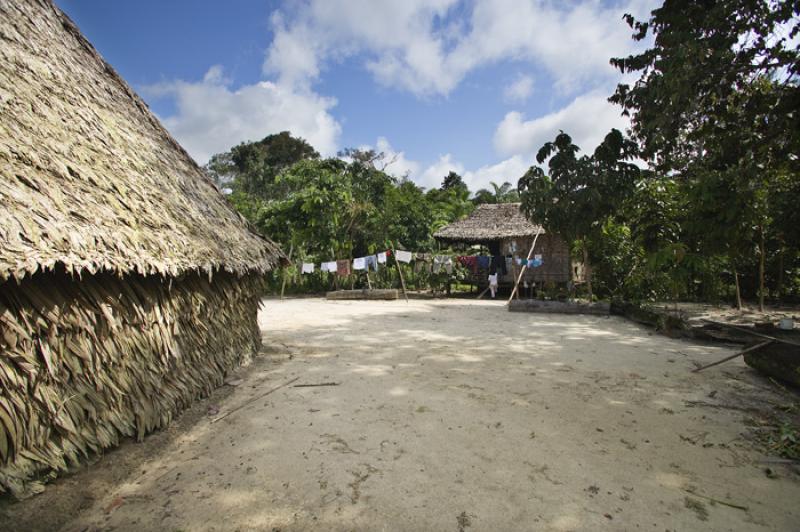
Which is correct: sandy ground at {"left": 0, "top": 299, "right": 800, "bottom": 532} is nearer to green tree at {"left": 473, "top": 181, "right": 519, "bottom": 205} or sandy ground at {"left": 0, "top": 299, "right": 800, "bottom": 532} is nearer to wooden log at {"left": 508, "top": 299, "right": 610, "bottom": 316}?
wooden log at {"left": 508, "top": 299, "right": 610, "bottom": 316}

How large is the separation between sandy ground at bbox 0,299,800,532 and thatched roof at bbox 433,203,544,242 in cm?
1038

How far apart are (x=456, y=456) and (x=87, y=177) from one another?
11.6 feet

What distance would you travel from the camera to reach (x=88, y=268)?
8.05ft

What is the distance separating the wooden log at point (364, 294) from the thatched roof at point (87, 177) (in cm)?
888

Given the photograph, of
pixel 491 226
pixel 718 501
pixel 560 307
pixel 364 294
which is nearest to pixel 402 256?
pixel 364 294

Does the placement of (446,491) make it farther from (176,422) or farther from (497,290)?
(497,290)

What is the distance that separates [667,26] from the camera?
487 cm

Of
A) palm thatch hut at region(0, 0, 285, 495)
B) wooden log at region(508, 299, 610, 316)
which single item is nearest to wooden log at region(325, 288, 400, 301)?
wooden log at region(508, 299, 610, 316)

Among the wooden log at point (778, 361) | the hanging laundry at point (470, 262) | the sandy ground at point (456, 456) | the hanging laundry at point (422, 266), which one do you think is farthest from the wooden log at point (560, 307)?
the wooden log at point (778, 361)

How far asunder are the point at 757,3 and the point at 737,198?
6.54ft

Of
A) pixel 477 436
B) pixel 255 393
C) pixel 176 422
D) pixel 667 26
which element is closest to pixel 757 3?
pixel 667 26

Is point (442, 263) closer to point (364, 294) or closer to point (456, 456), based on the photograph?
point (364, 294)

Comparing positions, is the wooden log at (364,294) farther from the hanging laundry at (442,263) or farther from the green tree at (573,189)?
the green tree at (573,189)

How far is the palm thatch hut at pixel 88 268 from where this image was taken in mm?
2281
